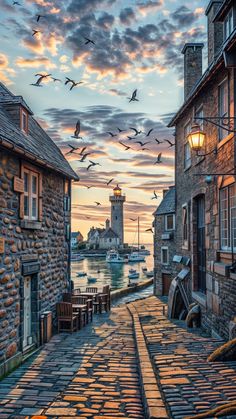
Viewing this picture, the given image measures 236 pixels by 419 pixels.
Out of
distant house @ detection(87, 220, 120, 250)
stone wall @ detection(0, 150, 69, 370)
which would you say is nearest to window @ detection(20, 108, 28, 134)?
stone wall @ detection(0, 150, 69, 370)

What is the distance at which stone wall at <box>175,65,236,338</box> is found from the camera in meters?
10.3

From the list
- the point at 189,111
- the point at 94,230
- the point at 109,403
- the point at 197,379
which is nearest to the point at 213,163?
the point at 189,111

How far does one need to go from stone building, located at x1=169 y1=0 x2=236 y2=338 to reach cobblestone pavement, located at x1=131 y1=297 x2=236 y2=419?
96 centimetres

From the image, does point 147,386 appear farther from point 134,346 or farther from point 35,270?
point 35,270

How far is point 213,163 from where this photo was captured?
12.1 metres

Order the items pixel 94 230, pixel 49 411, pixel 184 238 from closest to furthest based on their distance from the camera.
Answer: pixel 49 411 → pixel 184 238 → pixel 94 230

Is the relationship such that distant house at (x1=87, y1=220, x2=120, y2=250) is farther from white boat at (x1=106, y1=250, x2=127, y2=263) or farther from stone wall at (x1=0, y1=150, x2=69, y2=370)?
stone wall at (x1=0, y1=150, x2=69, y2=370)

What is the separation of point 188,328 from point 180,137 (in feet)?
28.1

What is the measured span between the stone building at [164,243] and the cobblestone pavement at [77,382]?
557 inches

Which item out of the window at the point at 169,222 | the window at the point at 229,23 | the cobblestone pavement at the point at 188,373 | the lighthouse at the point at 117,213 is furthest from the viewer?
the lighthouse at the point at 117,213

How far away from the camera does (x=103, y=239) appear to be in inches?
4651

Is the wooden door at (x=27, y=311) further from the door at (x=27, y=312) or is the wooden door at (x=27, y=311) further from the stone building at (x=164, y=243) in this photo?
the stone building at (x=164, y=243)

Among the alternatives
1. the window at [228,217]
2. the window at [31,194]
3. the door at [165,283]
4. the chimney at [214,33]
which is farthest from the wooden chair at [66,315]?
the door at [165,283]

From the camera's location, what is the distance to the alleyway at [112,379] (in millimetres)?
6770
